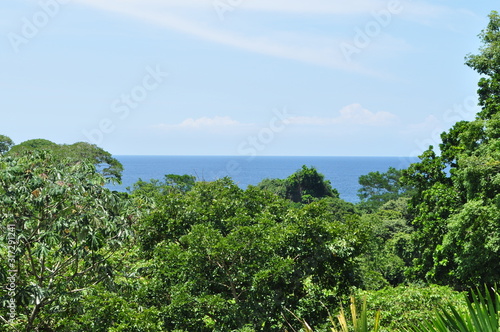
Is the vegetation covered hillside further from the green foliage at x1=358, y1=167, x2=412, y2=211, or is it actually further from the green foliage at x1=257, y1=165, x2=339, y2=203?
the green foliage at x1=358, y1=167, x2=412, y2=211

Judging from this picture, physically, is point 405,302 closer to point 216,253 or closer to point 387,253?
point 216,253

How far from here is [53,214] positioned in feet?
26.7

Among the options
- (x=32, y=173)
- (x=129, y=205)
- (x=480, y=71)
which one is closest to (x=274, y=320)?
(x=129, y=205)

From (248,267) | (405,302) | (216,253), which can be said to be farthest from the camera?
(405,302)

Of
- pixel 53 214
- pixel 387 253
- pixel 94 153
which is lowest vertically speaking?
pixel 387 253

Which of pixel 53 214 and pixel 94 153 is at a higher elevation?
pixel 94 153

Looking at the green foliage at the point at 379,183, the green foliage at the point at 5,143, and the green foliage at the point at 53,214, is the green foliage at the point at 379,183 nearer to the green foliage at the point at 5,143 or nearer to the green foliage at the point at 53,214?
the green foliage at the point at 5,143

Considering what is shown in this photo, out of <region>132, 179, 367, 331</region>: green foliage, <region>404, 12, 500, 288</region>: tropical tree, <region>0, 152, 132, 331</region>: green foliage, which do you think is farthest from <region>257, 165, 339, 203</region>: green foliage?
<region>0, 152, 132, 331</region>: green foliage

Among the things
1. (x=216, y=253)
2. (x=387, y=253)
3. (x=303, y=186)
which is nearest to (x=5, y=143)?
(x=303, y=186)

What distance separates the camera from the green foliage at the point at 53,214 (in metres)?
7.35

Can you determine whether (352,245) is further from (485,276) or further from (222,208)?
(485,276)

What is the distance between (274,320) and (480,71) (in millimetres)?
13411

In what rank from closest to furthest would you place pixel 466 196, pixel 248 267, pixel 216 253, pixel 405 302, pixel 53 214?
pixel 53 214 → pixel 216 253 → pixel 248 267 → pixel 405 302 → pixel 466 196

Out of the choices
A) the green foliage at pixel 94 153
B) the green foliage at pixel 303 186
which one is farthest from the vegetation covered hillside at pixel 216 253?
the green foliage at pixel 303 186
